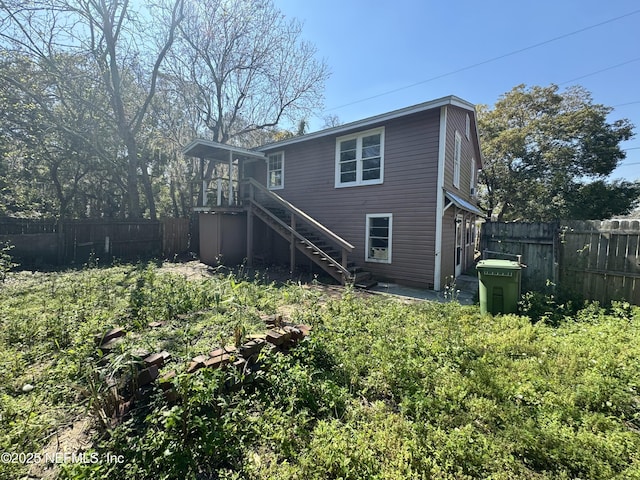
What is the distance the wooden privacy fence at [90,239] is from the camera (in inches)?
388

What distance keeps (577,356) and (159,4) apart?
64.5ft

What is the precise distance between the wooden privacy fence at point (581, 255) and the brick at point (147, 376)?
24.2ft

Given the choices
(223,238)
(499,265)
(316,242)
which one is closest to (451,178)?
(499,265)

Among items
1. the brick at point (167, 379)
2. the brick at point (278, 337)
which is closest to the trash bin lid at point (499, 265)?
the brick at point (278, 337)

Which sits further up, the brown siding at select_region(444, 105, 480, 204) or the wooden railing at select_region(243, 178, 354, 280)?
the brown siding at select_region(444, 105, 480, 204)

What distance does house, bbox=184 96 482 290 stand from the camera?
26.2ft

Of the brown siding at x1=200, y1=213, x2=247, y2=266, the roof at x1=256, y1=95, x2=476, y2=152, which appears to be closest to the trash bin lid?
the roof at x1=256, y1=95, x2=476, y2=152

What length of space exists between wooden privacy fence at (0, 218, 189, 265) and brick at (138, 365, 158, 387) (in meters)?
8.98

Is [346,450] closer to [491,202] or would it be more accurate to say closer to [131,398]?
[131,398]

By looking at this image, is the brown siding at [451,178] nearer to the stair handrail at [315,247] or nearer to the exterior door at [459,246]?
the exterior door at [459,246]

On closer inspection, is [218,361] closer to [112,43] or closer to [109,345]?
[109,345]

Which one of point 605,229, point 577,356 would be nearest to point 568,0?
point 605,229

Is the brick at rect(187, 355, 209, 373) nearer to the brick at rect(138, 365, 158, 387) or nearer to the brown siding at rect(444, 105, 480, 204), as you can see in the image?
the brick at rect(138, 365, 158, 387)

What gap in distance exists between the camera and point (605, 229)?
551 centimetres
